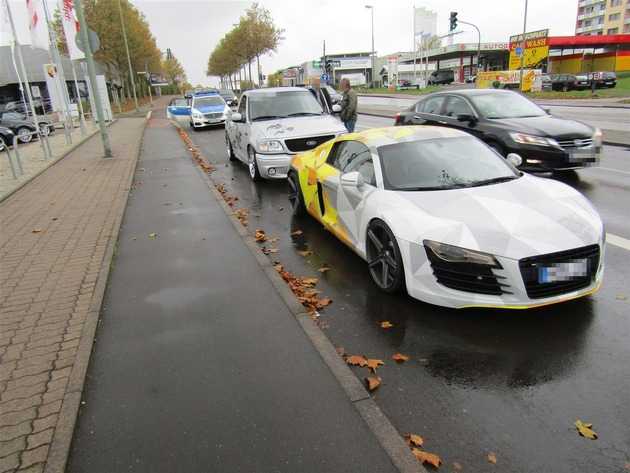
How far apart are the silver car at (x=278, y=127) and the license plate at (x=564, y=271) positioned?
6481 millimetres

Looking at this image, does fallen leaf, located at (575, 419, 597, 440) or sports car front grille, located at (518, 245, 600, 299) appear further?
sports car front grille, located at (518, 245, 600, 299)

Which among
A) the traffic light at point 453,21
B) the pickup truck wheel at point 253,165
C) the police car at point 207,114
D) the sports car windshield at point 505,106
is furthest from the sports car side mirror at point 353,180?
the traffic light at point 453,21

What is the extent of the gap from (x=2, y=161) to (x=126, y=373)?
1630 cm

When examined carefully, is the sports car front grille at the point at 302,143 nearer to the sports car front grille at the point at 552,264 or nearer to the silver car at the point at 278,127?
the silver car at the point at 278,127

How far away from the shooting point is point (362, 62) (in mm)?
115812

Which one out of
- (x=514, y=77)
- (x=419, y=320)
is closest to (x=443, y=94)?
(x=419, y=320)

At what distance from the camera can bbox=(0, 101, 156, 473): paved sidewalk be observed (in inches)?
115

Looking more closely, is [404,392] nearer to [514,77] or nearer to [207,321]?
[207,321]

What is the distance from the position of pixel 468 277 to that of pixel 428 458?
1515 mm

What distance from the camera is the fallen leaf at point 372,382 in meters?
3.19

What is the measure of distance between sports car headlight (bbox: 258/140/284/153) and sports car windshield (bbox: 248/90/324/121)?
42.5 inches

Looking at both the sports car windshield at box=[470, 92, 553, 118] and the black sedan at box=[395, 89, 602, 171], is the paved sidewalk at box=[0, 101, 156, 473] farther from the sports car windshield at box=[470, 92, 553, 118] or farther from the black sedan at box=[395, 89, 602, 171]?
the sports car windshield at box=[470, 92, 553, 118]

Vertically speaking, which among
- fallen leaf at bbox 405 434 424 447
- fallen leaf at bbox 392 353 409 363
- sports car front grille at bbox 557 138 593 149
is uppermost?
sports car front grille at bbox 557 138 593 149

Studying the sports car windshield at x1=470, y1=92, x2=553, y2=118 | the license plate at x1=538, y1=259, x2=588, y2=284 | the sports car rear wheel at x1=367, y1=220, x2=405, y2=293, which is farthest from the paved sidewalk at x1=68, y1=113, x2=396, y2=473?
the sports car windshield at x1=470, y1=92, x2=553, y2=118
